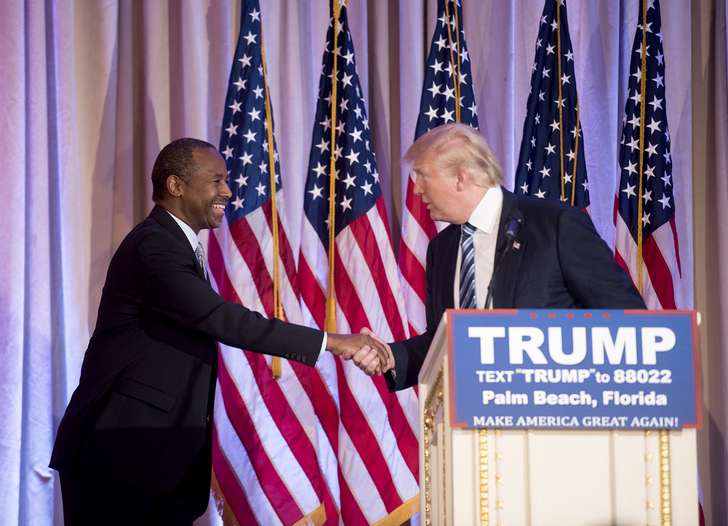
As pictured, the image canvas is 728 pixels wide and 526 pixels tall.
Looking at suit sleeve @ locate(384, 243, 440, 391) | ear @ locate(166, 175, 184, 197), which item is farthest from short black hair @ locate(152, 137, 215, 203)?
suit sleeve @ locate(384, 243, 440, 391)

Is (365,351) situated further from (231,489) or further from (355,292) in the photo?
(231,489)

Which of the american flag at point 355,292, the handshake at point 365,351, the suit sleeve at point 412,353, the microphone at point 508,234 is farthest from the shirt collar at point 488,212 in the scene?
the american flag at point 355,292

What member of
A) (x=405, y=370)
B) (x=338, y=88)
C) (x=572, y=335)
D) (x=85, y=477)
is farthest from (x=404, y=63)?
(x=572, y=335)

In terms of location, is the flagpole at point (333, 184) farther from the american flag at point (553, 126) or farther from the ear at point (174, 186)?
the ear at point (174, 186)

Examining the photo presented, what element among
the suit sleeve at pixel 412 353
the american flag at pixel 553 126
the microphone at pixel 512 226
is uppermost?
the american flag at pixel 553 126

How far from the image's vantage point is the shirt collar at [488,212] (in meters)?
3.42

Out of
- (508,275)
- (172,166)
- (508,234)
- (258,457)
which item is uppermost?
(172,166)

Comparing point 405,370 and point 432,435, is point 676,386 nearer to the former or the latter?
point 432,435

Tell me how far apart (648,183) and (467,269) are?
232cm

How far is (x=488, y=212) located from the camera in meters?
3.44

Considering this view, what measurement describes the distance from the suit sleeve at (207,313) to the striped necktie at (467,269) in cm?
63

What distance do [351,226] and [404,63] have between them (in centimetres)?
117

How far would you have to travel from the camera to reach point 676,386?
212cm

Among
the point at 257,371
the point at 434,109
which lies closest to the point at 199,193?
the point at 257,371
